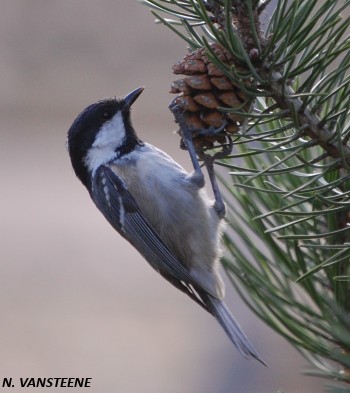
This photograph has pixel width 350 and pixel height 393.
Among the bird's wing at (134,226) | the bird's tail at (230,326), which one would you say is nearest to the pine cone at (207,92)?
the bird's tail at (230,326)

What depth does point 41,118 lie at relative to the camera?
655 centimetres

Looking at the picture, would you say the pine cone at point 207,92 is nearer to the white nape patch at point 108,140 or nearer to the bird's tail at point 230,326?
the bird's tail at point 230,326

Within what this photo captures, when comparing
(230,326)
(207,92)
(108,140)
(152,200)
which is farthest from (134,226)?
(207,92)

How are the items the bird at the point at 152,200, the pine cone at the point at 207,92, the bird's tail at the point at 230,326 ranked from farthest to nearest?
1. the bird at the point at 152,200
2. the bird's tail at the point at 230,326
3. the pine cone at the point at 207,92

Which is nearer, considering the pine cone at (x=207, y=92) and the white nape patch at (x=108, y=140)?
the pine cone at (x=207, y=92)

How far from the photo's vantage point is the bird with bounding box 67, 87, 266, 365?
1.82 meters

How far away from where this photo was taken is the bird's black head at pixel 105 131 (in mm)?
1909

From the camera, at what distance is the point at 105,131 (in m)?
1.92

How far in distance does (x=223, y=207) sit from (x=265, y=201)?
1.97ft

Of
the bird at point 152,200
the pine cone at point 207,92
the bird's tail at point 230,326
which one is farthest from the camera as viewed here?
the bird at point 152,200

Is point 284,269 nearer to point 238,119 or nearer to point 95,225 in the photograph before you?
point 238,119

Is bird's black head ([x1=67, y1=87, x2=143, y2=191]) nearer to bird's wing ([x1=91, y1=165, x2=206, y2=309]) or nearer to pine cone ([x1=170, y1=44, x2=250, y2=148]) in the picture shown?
bird's wing ([x1=91, y1=165, x2=206, y2=309])

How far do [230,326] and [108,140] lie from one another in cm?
49

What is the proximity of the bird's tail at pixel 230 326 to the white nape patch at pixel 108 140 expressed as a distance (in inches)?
14.5
